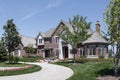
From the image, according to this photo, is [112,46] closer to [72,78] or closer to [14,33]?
[72,78]

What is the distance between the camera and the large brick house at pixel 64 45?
54156mm

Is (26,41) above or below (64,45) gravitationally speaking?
above

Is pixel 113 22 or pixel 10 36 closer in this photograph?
pixel 113 22

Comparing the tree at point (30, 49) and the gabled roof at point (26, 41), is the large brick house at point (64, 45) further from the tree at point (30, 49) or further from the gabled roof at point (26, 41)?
the gabled roof at point (26, 41)

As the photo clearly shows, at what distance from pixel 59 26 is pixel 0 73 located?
105 feet

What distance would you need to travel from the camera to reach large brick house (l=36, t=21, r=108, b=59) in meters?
54.2

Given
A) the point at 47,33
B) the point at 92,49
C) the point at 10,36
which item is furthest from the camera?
the point at 47,33

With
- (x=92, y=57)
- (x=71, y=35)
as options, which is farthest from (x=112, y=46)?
(x=92, y=57)

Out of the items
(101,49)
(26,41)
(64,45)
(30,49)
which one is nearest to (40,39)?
(30,49)

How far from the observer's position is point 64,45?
60875 millimetres

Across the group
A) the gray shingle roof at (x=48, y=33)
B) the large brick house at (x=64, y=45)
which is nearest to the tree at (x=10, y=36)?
the large brick house at (x=64, y=45)

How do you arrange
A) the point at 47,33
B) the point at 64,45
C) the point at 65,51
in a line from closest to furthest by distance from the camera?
the point at 64,45 < the point at 65,51 < the point at 47,33

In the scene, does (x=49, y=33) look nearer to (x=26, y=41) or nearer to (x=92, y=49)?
(x=26, y=41)

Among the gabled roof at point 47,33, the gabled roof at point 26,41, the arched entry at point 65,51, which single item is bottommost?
the arched entry at point 65,51
